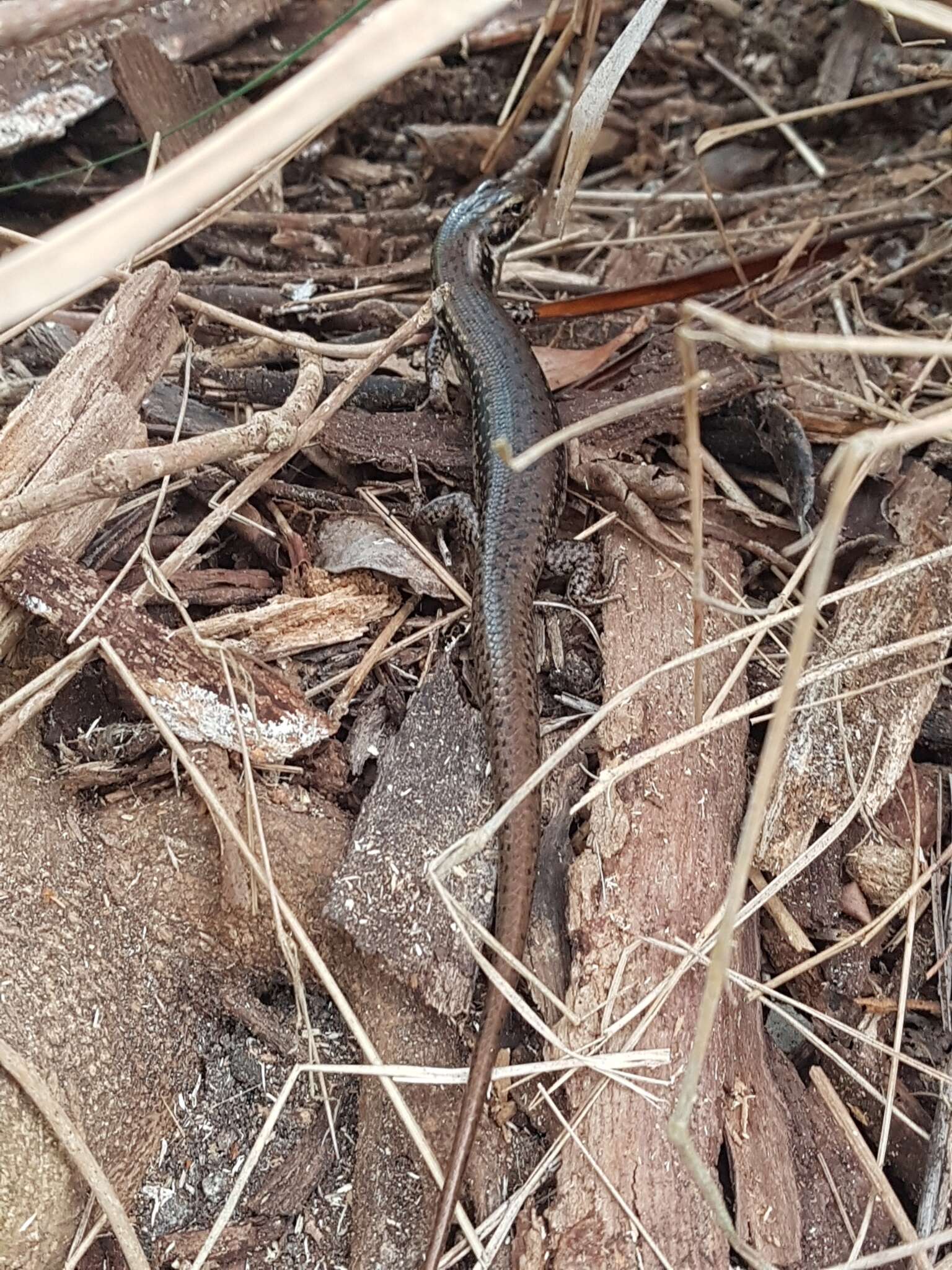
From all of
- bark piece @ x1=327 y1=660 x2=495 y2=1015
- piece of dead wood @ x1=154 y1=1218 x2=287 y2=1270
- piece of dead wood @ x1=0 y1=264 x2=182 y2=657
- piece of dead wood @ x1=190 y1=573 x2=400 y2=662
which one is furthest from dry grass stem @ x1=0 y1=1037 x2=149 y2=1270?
piece of dead wood @ x1=190 y1=573 x2=400 y2=662

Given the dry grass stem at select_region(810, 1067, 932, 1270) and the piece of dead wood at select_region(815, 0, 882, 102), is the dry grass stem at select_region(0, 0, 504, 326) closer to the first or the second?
the dry grass stem at select_region(810, 1067, 932, 1270)

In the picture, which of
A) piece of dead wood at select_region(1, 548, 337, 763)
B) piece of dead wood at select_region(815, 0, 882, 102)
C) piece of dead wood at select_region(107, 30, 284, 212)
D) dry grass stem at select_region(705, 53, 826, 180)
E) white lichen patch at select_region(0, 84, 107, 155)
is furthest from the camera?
piece of dead wood at select_region(815, 0, 882, 102)

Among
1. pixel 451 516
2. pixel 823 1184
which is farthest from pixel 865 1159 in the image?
pixel 451 516

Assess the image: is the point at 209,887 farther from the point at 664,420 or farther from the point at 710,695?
the point at 664,420

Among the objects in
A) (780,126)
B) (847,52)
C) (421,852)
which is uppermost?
(847,52)

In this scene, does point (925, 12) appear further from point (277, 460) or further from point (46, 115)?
point (46, 115)

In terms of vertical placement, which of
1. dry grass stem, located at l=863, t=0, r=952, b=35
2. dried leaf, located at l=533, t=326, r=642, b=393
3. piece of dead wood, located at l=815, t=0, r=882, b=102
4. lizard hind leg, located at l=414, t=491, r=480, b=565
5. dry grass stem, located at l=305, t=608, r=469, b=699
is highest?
dry grass stem, located at l=863, t=0, r=952, b=35

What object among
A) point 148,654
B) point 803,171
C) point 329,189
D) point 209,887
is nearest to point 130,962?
point 209,887
